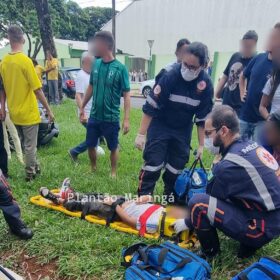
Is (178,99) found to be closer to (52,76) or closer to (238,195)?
(238,195)

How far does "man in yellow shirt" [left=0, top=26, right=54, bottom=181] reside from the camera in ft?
12.8

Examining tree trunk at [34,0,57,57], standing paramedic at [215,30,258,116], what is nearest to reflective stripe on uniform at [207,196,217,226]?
standing paramedic at [215,30,258,116]

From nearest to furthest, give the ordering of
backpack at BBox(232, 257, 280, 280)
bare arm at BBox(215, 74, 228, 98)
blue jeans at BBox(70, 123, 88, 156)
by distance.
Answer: backpack at BBox(232, 257, 280, 280) < bare arm at BBox(215, 74, 228, 98) < blue jeans at BBox(70, 123, 88, 156)

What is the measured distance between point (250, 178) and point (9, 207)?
81.1 inches

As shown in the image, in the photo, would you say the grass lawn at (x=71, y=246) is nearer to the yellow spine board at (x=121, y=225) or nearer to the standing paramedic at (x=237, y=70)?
the yellow spine board at (x=121, y=225)

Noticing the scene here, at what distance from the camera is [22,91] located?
158 inches

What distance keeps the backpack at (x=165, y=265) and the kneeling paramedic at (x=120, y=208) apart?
52 centimetres

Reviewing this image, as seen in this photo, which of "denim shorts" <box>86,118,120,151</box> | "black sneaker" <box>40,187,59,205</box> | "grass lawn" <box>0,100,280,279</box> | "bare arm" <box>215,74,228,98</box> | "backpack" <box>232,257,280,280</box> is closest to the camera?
"backpack" <box>232,257,280,280</box>

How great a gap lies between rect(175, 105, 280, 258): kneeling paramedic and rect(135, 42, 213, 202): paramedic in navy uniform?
831 mm

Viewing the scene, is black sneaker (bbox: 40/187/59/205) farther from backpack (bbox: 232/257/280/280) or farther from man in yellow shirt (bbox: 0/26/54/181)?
backpack (bbox: 232/257/280/280)

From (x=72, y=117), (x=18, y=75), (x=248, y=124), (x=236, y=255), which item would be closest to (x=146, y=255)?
(x=236, y=255)

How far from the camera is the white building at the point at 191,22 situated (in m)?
24.9

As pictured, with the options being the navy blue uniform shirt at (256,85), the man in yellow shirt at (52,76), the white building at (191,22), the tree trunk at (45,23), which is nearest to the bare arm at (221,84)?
the navy blue uniform shirt at (256,85)

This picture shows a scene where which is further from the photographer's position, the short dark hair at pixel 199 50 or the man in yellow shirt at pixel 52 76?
the man in yellow shirt at pixel 52 76
